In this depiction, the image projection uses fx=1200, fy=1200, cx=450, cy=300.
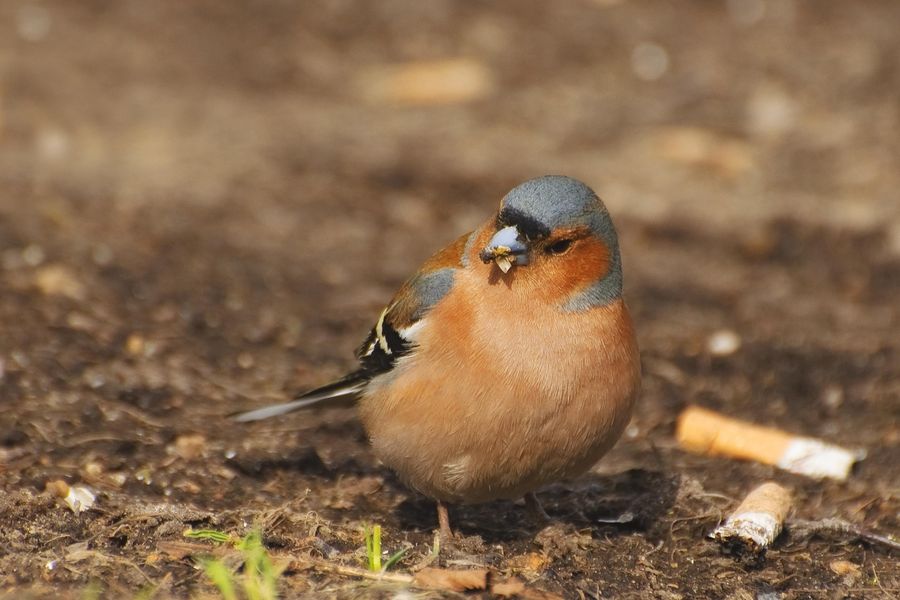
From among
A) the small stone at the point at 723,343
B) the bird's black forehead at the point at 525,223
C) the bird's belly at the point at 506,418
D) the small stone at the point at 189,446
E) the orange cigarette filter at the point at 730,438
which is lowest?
the small stone at the point at 189,446

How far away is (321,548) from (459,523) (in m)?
0.92

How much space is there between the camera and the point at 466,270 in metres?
4.65

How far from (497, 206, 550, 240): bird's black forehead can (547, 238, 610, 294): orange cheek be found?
14 centimetres

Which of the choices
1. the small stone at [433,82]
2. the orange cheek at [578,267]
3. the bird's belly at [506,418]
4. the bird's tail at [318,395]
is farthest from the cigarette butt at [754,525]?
the small stone at [433,82]

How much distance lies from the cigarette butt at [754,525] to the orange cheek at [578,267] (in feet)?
3.63

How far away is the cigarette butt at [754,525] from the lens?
459 centimetres

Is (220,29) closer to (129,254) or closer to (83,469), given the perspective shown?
(129,254)

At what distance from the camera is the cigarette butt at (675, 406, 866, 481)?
5645mm

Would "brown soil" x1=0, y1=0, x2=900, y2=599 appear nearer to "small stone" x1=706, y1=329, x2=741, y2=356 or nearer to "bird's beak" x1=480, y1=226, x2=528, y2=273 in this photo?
"small stone" x1=706, y1=329, x2=741, y2=356

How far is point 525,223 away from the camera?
4.35 m

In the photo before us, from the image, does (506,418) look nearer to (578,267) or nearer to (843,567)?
(578,267)

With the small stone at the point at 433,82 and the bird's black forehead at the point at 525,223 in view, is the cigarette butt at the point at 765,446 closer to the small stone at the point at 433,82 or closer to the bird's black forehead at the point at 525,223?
the bird's black forehead at the point at 525,223

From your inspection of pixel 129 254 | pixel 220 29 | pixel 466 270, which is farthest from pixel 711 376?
pixel 220 29

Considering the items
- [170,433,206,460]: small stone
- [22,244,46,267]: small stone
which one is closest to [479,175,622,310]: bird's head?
[170,433,206,460]: small stone
